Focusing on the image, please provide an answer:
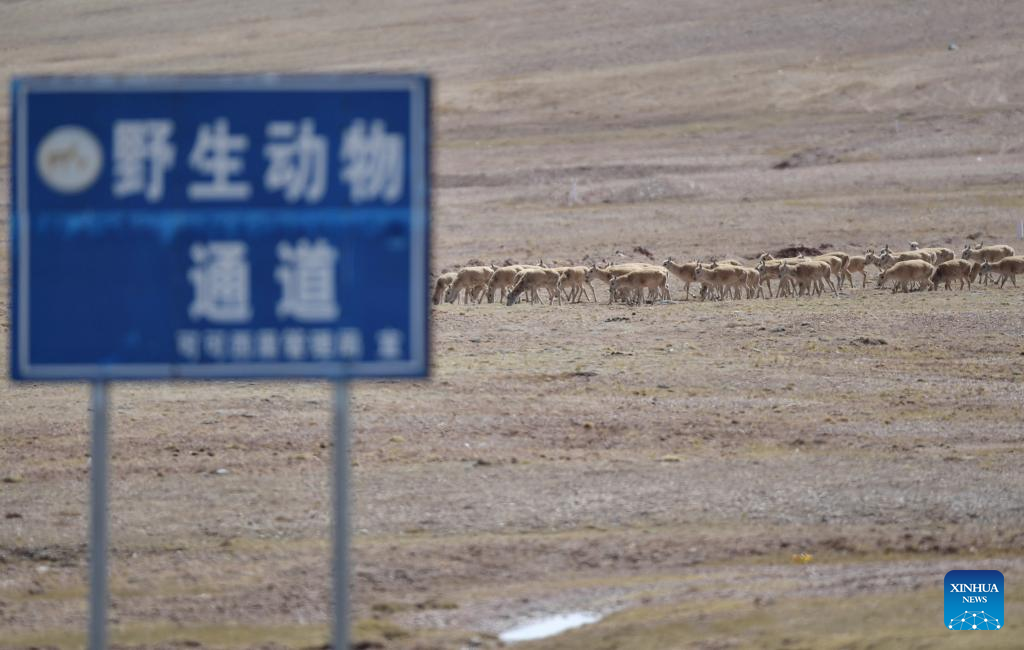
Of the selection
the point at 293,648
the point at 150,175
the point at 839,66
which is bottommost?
the point at 293,648

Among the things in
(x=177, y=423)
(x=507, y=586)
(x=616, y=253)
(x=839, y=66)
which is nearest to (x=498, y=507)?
(x=507, y=586)

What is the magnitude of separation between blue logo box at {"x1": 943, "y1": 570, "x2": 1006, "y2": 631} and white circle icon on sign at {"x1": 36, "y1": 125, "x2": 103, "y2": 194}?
5930 mm

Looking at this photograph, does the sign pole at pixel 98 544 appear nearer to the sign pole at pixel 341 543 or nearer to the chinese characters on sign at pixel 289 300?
the chinese characters on sign at pixel 289 300

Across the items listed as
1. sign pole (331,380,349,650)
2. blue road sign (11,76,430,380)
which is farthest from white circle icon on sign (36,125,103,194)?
sign pole (331,380,349,650)

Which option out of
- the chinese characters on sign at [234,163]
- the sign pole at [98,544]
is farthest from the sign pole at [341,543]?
the sign pole at [98,544]

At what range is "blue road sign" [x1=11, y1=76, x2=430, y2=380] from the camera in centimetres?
730

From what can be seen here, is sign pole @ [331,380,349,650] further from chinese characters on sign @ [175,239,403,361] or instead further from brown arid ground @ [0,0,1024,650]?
brown arid ground @ [0,0,1024,650]

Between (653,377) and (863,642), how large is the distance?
34.0 ft

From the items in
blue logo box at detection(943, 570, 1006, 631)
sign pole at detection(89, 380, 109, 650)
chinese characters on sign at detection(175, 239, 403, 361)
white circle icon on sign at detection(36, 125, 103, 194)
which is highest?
white circle icon on sign at detection(36, 125, 103, 194)

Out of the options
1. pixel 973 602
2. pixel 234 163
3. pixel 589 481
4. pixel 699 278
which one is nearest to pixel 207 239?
pixel 234 163

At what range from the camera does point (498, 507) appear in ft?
45.8

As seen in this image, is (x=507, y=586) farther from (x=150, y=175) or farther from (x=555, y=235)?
(x=555, y=235)

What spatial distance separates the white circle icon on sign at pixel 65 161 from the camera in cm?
732

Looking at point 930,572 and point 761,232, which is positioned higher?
point 761,232
